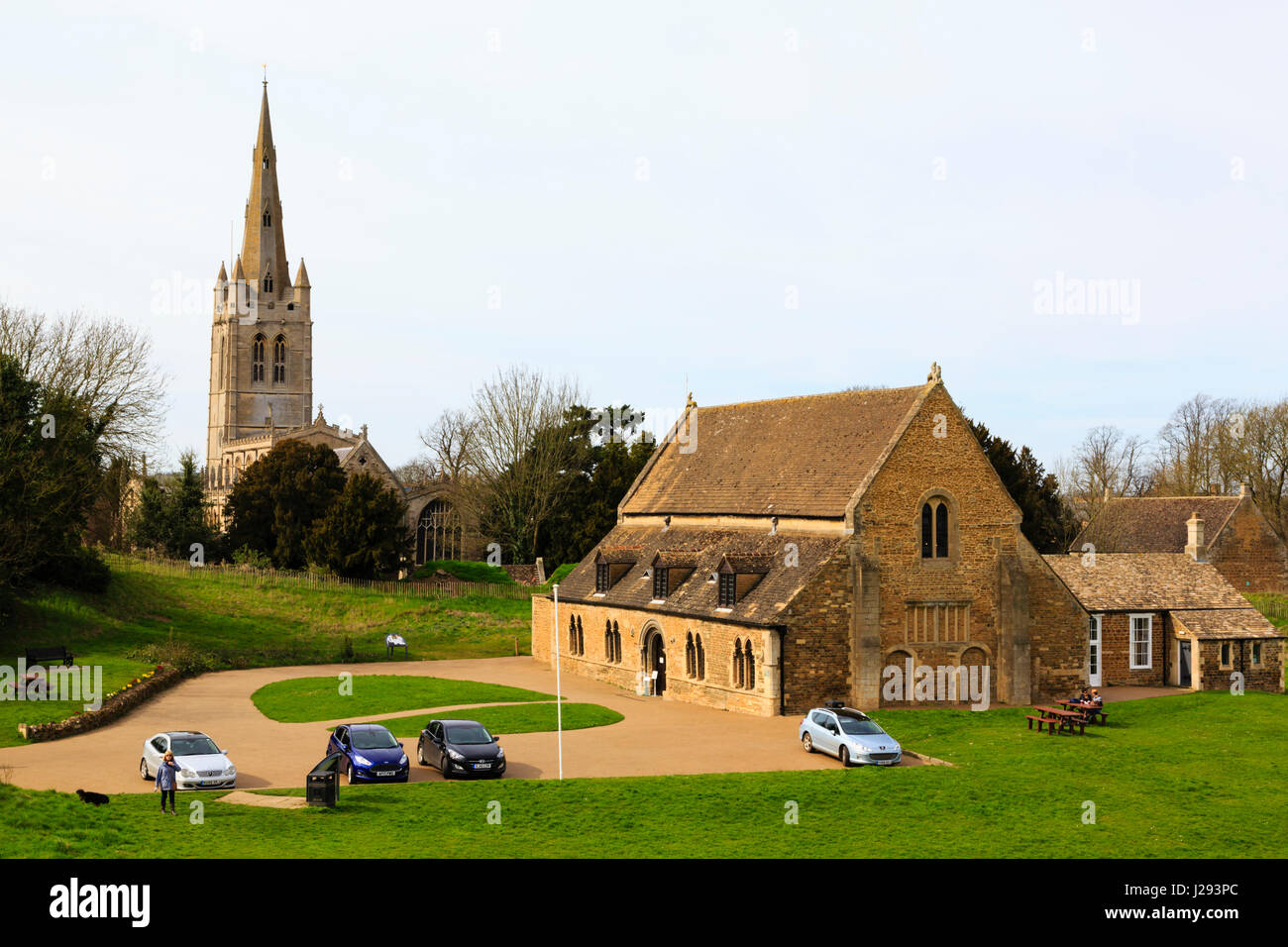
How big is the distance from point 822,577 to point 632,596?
1061cm

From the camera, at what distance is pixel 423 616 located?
64.9 meters

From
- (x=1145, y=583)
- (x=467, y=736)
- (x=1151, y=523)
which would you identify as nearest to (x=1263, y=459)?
(x=1151, y=523)

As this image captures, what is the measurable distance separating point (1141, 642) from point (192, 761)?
35.2 m

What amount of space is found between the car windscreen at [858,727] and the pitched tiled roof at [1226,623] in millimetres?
20410

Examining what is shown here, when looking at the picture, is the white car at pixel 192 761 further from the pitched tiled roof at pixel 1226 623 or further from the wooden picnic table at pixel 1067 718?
the pitched tiled roof at pixel 1226 623

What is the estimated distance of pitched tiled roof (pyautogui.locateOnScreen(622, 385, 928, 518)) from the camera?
42.2 meters

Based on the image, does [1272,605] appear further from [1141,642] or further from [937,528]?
[937,528]

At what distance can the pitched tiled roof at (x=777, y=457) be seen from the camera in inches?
1661

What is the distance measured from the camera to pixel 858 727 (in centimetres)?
3117

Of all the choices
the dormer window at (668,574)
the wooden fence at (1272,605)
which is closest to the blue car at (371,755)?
the dormer window at (668,574)

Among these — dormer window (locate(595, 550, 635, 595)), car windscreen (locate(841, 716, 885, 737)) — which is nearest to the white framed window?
car windscreen (locate(841, 716, 885, 737))

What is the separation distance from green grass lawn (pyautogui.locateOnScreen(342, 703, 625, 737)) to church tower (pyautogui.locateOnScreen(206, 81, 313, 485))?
284 feet

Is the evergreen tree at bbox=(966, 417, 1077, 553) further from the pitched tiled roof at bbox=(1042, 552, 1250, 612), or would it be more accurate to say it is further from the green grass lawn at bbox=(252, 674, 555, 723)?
the green grass lawn at bbox=(252, 674, 555, 723)
